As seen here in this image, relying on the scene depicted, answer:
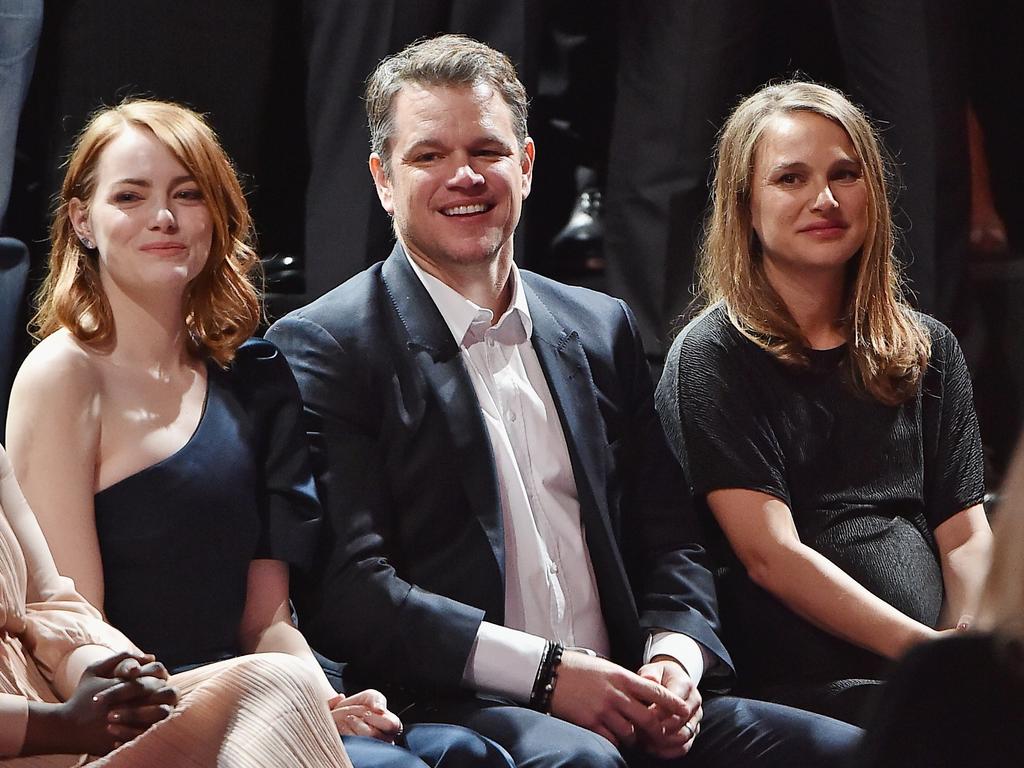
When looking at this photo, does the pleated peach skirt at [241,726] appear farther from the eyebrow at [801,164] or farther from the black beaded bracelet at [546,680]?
the eyebrow at [801,164]

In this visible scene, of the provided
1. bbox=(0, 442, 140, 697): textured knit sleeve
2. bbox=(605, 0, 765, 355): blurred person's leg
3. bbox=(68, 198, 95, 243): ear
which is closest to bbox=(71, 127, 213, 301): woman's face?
bbox=(68, 198, 95, 243): ear

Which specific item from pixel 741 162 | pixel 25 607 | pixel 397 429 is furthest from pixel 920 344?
pixel 25 607

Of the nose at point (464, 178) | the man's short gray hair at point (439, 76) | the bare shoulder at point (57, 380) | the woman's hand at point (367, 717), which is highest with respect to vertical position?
the man's short gray hair at point (439, 76)

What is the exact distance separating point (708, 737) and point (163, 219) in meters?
1.04

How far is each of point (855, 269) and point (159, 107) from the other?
3.70 feet

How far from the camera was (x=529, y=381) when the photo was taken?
7.46ft

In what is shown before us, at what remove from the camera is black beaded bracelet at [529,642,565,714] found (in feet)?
6.78

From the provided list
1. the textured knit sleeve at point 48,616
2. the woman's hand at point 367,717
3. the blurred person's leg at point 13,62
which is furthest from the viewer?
the blurred person's leg at point 13,62

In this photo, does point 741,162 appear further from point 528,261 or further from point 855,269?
point 528,261

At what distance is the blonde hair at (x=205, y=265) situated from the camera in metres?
2.12

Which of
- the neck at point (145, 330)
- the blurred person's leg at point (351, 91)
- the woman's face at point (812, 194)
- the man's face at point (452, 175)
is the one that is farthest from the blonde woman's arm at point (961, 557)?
the neck at point (145, 330)

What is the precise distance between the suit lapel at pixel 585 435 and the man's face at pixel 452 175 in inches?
5.6

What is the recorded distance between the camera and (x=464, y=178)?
2264 mm

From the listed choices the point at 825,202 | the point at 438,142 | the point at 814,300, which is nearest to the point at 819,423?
the point at 814,300
